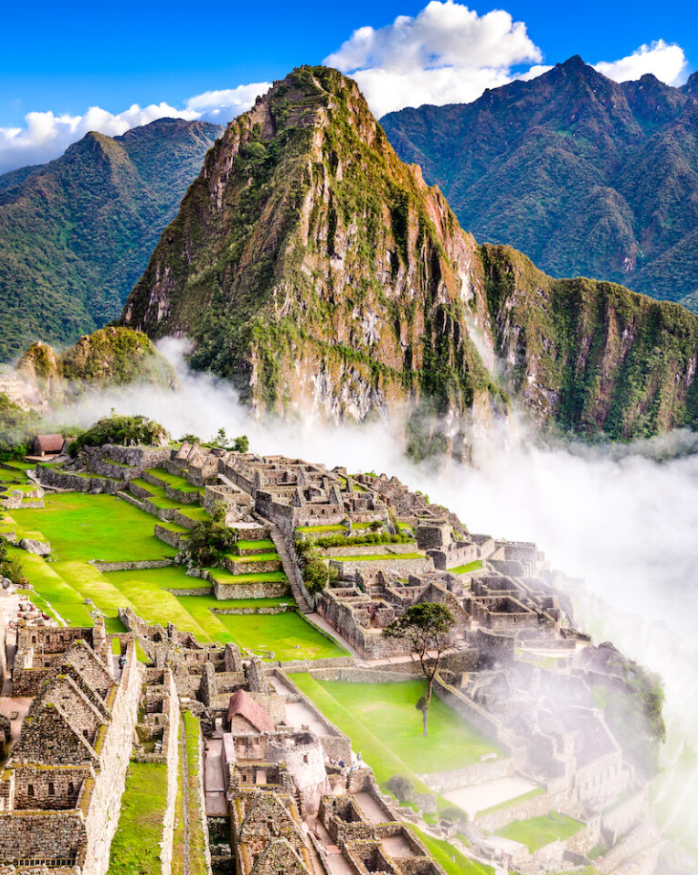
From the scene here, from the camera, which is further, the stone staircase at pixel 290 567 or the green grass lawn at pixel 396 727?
the stone staircase at pixel 290 567

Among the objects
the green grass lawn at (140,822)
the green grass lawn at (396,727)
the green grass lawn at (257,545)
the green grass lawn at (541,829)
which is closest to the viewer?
the green grass lawn at (140,822)

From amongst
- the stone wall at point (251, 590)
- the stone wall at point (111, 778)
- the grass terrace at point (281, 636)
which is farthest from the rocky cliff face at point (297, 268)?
the stone wall at point (111, 778)

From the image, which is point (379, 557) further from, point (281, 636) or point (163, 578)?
point (163, 578)

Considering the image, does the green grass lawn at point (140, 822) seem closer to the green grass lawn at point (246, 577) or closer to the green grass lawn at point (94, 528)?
the green grass lawn at point (246, 577)

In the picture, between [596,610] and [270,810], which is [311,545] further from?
[270,810]

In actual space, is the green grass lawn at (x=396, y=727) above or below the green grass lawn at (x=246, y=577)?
below

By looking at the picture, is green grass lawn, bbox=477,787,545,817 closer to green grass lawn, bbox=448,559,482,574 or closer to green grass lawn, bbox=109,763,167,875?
green grass lawn, bbox=109,763,167,875

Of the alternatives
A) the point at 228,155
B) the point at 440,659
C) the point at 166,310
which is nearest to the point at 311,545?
the point at 440,659
